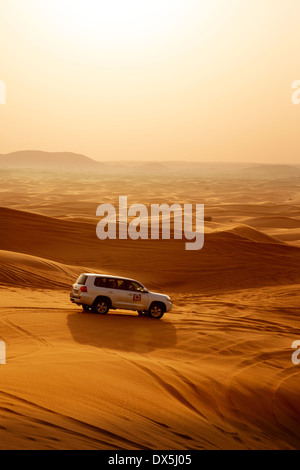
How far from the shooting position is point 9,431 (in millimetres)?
7195

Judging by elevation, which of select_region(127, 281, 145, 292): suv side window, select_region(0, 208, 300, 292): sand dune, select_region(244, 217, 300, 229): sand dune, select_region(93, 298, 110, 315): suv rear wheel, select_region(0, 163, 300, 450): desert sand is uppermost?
select_region(244, 217, 300, 229): sand dune

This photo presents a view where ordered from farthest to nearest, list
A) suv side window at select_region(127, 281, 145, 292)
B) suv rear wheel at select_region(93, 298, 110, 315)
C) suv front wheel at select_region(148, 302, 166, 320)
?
suv front wheel at select_region(148, 302, 166, 320), suv side window at select_region(127, 281, 145, 292), suv rear wheel at select_region(93, 298, 110, 315)

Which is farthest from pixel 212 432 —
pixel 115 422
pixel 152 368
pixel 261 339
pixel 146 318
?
pixel 146 318

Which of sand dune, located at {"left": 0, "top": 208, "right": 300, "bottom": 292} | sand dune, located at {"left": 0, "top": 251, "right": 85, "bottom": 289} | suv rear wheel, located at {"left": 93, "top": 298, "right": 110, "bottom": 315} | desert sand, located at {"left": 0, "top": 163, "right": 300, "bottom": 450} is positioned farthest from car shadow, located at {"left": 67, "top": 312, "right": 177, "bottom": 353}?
sand dune, located at {"left": 0, "top": 208, "right": 300, "bottom": 292}

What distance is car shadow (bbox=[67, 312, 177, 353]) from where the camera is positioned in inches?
537

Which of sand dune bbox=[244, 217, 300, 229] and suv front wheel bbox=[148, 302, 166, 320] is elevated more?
sand dune bbox=[244, 217, 300, 229]

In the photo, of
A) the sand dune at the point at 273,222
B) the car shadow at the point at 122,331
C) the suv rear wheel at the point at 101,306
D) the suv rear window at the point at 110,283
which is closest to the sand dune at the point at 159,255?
the suv rear window at the point at 110,283

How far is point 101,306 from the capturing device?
1712 centimetres

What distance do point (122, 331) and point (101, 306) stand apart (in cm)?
223

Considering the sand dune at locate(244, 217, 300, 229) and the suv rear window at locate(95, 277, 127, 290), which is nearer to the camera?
the suv rear window at locate(95, 277, 127, 290)

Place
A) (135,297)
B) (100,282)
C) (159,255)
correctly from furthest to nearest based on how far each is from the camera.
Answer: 1. (159,255)
2. (135,297)
3. (100,282)

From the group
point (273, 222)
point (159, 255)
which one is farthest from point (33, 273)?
point (273, 222)

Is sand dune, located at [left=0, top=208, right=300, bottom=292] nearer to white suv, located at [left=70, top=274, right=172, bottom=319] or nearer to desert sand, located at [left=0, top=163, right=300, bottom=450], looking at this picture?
desert sand, located at [left=0, top=163, right=300, bottom=450]

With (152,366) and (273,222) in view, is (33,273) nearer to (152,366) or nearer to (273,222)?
(152,366)
